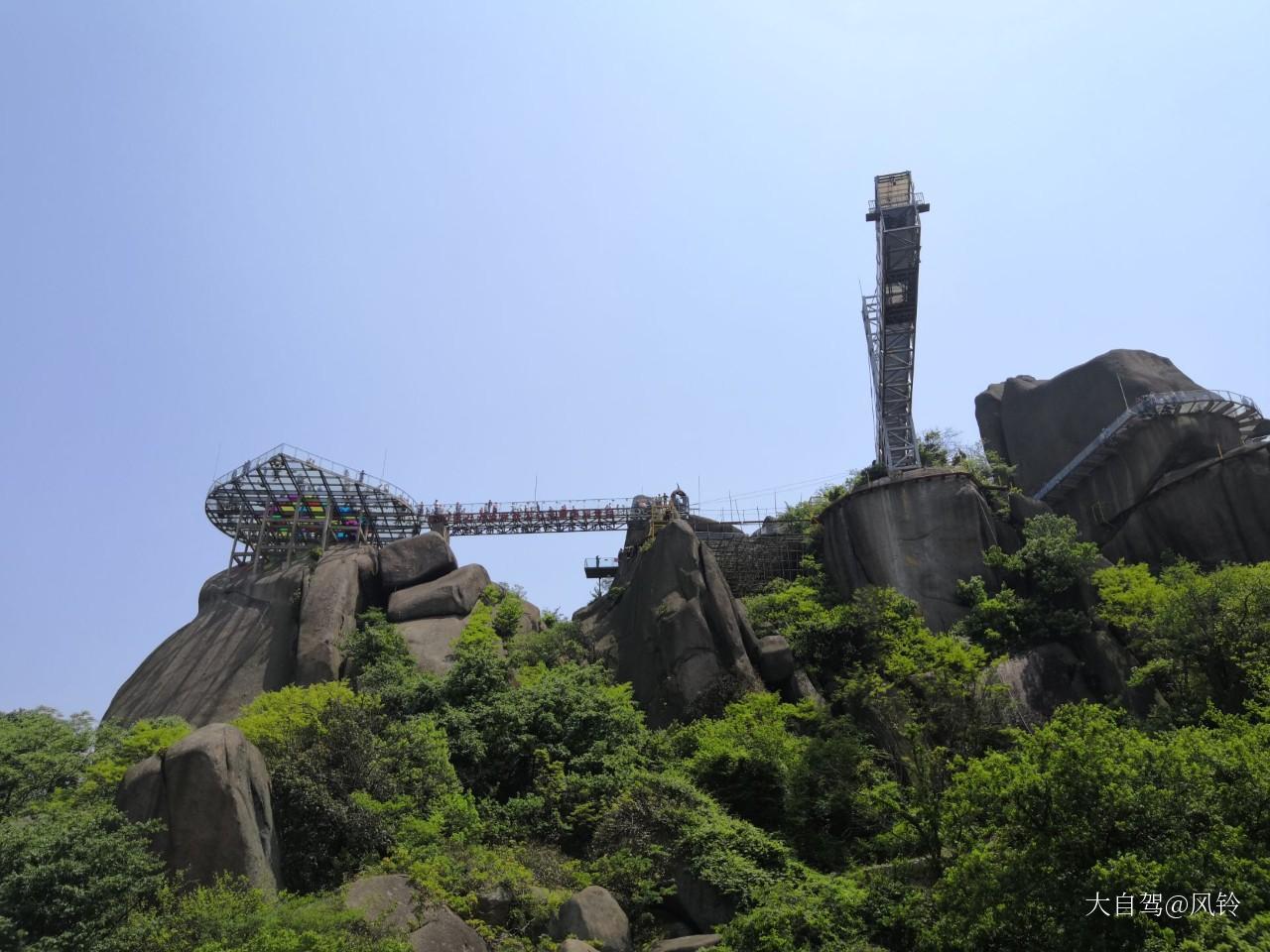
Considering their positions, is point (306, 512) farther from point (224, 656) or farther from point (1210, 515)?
point (1210, 515)

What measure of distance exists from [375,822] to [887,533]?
22356mm

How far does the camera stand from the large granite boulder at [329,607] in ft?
116

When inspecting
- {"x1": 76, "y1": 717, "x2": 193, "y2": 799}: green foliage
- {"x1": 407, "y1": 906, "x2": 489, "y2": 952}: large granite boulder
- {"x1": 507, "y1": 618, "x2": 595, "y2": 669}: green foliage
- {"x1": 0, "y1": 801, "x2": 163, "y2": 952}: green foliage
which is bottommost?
{"x1": 407, "y1": 906, "x2": 489, "y2": 952}: large granite boulder

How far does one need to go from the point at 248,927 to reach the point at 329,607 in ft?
73.2

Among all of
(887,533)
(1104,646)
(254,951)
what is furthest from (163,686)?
(1104,646)

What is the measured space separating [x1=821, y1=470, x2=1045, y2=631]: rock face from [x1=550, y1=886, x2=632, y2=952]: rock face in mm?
18576

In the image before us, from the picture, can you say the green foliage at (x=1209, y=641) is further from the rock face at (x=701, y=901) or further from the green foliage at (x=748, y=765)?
the rock face at (x=701, y=901)

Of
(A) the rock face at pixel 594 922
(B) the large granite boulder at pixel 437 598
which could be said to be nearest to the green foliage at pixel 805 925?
(A) the rock face at pixel 594 922

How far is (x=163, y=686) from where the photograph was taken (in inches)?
1464

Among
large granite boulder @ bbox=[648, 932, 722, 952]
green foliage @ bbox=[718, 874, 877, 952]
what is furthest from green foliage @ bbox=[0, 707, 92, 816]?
green foliage @ bbox=[718, 874, 877, 952]

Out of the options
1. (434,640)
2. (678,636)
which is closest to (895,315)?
(678,636)

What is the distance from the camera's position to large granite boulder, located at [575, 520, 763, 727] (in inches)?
1199

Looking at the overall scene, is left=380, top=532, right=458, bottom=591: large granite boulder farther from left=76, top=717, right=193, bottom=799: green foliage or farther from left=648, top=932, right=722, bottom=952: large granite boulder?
left=648, top=932, right=722, bottom=952: large granite boulder

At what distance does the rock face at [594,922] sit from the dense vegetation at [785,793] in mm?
530
